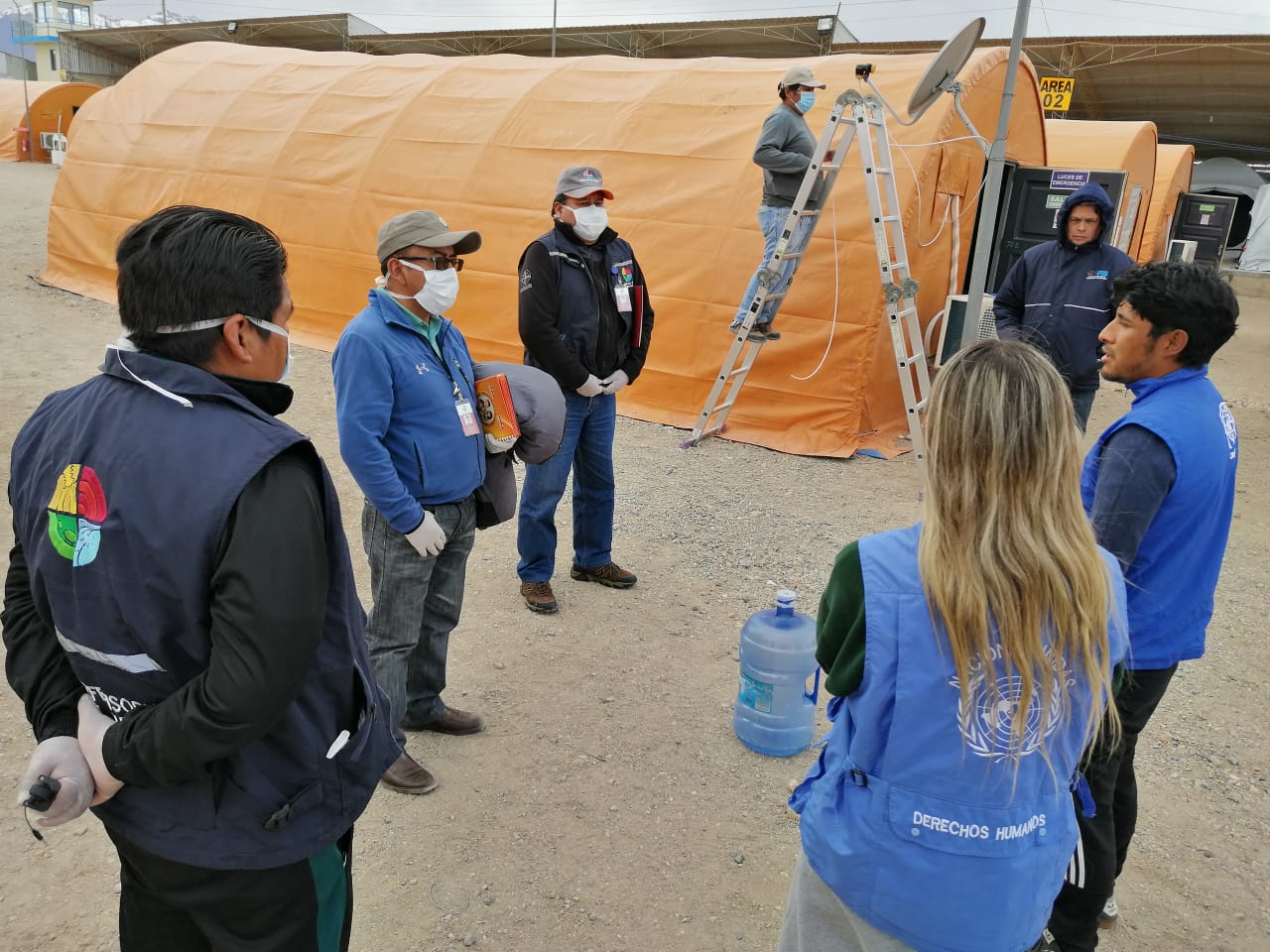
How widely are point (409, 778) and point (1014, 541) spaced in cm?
263

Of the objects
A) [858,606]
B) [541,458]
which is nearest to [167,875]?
[858,606]

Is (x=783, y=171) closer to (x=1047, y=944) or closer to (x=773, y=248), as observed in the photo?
(x=773, y=248)

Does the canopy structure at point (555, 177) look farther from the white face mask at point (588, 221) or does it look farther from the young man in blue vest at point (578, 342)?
the white face mask at point (588, 221)

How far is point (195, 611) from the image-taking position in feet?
4.89

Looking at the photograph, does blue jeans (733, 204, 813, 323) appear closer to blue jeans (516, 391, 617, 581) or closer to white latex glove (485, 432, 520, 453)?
blue jeans (516, 391, 617, 581)

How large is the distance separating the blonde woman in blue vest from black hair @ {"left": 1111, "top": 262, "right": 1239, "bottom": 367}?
1.10m

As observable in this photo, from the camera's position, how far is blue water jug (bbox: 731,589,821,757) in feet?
12.1

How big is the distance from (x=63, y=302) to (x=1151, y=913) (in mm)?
12830

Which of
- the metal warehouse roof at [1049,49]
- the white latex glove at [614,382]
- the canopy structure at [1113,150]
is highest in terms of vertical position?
the metal warehouse roof at [1049,49]

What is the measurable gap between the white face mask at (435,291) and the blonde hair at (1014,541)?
85.9 inches

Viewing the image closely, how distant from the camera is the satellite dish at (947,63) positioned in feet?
19.6

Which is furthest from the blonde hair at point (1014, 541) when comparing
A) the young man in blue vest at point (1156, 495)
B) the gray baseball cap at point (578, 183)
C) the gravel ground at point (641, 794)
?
the gray baseball cap at point (578, 183)

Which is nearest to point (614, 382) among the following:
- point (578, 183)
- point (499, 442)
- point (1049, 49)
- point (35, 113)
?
point (578, 183)

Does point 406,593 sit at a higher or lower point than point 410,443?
lower
